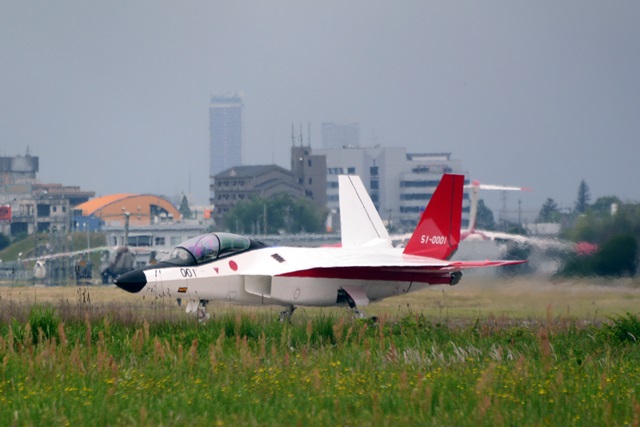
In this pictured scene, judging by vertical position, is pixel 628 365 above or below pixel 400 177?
below

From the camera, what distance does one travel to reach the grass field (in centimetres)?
1132

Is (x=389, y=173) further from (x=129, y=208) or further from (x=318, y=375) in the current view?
(x=318, y=375)

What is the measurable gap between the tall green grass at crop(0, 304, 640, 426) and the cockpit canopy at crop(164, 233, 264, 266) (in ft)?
16.8

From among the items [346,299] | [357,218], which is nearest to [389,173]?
[357,218]

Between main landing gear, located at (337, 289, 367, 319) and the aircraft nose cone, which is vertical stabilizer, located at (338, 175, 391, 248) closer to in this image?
main landing gear, located at (337, 289, 367, 319)

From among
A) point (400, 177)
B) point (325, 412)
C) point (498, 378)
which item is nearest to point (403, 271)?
point (498, 378)

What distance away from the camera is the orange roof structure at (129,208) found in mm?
159500

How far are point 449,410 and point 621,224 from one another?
67.1 feet

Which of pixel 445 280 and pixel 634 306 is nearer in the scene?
pixel 445 280

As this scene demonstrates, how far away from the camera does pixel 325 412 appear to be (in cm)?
1151

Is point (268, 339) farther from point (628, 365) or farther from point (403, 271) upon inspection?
point (403, 271)

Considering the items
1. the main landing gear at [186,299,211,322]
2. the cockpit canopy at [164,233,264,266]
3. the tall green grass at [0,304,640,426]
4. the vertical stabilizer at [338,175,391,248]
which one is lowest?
the tall green grass at [0,304,640,426]

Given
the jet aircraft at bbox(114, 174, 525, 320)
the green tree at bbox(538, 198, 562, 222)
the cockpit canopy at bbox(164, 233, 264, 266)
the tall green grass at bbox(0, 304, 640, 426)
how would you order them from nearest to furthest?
the tall green grass at bbox(0, 304, 640, 426) < the jet aircraft at bbox(114, 174, 525, 320) < the cockpit canopy at bbox(164, 233, 264, 266) < the green tree at bbox(538, 198, 562, 222)

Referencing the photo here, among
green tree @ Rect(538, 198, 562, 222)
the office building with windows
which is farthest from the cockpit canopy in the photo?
the office building with windows
